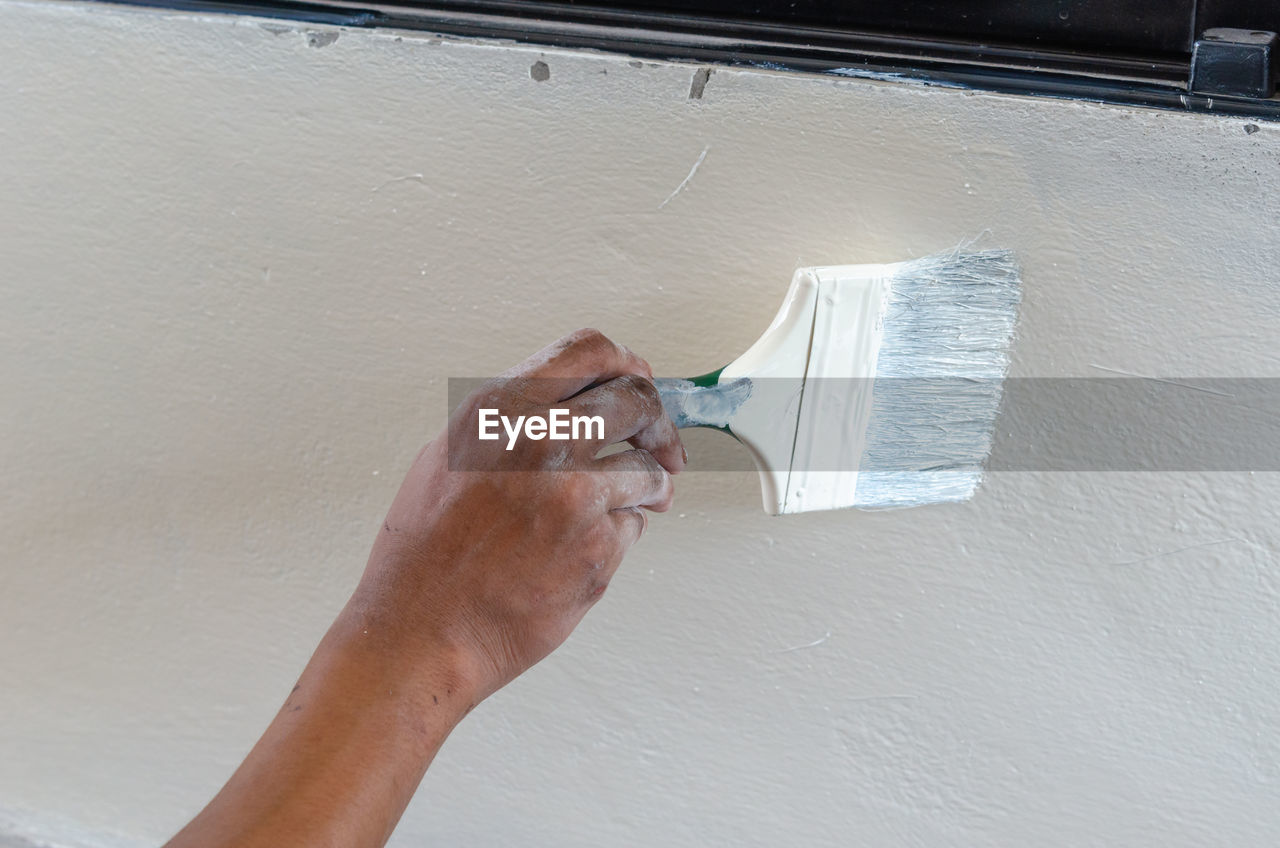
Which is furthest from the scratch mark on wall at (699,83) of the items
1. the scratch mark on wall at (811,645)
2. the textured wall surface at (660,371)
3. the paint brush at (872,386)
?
the scratch mark on wall at (811,645)

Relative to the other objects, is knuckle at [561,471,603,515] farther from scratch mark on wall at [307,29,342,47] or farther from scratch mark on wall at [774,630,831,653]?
scratch mark on wall at [307,29,342,47]

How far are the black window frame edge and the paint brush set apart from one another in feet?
0.42

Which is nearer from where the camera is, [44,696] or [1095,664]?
[1095,664]

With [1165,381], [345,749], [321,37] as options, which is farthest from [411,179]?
[1165,381]

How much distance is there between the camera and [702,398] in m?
0.69

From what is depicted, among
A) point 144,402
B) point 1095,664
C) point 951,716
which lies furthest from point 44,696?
point 1095,664

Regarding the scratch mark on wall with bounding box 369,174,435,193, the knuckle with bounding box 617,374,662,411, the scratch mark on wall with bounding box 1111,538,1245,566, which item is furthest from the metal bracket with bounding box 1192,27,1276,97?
the scratch mark on wall with bounding box 369,174,435,193

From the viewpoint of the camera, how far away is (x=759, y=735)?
826 mm

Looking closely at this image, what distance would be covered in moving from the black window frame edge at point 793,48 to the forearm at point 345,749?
1.50 feet

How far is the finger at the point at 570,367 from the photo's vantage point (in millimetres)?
594

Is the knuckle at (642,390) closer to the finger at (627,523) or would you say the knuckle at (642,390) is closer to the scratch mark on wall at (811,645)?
the finger at (627,523)

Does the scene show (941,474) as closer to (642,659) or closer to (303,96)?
(642,659)

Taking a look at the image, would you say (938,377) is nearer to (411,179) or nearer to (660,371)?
(660,371)

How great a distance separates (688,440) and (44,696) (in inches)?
28.6
